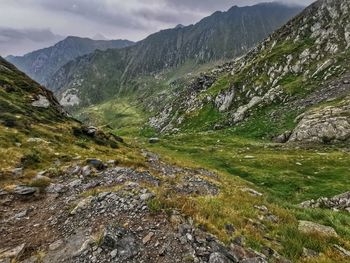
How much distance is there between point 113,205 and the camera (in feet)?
57.9

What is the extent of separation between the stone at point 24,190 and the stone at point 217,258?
47.7ft

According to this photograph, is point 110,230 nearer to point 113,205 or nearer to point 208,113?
point 113,205

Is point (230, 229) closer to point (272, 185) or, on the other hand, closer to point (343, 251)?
point (343, 251)

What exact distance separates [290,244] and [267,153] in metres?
56.3

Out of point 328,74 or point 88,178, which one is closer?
point 88,178

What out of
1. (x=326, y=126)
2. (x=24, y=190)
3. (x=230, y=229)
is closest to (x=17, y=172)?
(x=24, y=190)

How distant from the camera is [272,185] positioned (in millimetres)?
48125

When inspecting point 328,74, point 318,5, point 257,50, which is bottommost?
point 328,74

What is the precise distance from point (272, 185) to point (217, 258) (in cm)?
3721

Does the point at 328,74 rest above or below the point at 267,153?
above

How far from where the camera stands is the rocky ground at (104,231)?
13.6m

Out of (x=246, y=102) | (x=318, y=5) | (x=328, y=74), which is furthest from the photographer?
(x=318, y=5)

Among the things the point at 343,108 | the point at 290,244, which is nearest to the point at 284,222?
the point at 290,244

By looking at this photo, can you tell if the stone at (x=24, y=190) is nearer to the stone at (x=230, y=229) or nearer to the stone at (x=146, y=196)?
the stone at (x=146, y=196)
